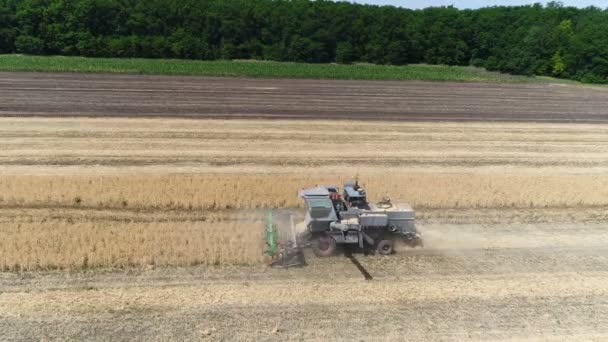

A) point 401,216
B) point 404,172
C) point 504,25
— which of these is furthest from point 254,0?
point 401,216

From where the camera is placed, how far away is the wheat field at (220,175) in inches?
612

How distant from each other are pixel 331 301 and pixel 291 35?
6546cm

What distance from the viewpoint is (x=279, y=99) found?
4041 cm

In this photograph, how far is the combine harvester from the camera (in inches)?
584

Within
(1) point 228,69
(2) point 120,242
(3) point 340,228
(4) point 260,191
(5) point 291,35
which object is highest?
(5) point 291,35

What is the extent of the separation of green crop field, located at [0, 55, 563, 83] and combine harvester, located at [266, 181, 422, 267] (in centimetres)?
4001

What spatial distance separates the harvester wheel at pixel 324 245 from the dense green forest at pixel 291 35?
184 ft

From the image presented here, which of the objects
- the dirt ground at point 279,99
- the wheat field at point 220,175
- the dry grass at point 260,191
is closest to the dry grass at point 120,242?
the wheat field at point 220,175

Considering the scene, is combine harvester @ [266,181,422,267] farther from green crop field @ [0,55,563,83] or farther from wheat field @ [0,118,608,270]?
green crop field @ [0,55,563,83]

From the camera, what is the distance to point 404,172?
23875mm

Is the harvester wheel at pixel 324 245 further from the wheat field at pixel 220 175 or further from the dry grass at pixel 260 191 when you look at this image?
the dry grass at pixel 260 191

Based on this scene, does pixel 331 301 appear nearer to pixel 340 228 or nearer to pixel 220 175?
pixel 340 228

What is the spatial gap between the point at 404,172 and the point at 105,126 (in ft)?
53.2

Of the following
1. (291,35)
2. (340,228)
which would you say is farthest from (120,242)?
(291,35)
